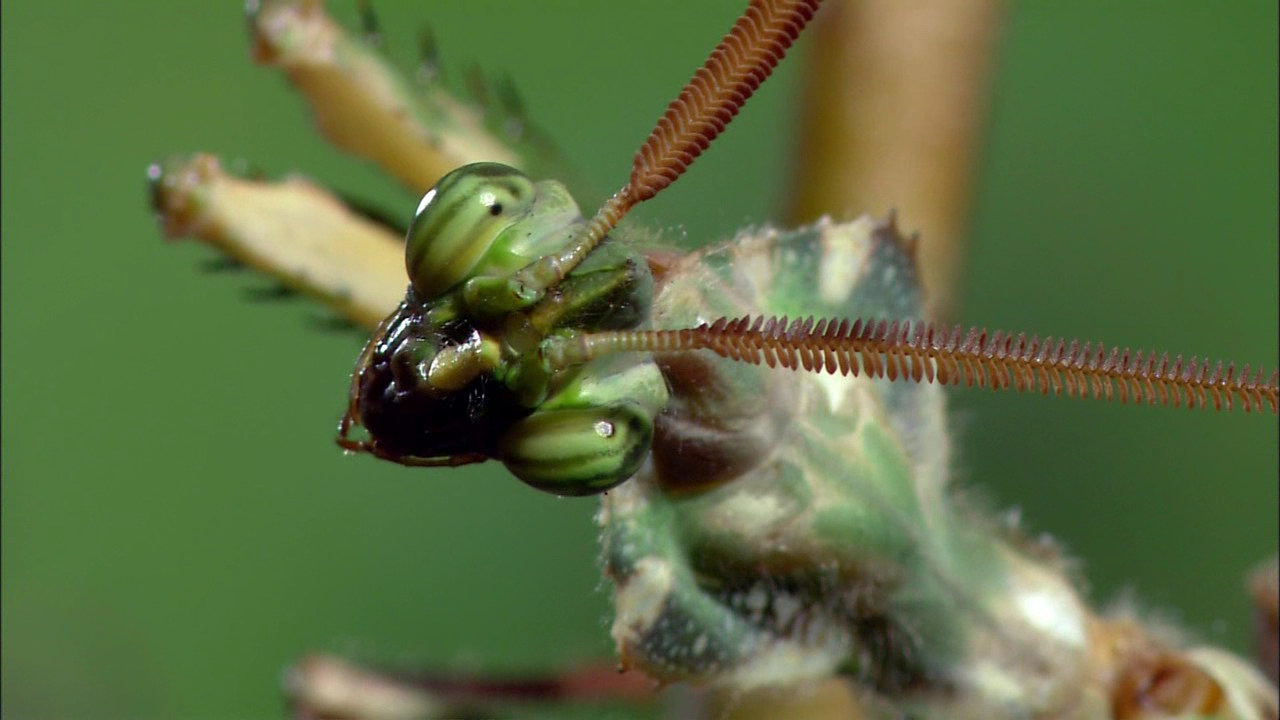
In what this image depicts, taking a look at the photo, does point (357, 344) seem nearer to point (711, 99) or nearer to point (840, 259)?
point (840, 259)

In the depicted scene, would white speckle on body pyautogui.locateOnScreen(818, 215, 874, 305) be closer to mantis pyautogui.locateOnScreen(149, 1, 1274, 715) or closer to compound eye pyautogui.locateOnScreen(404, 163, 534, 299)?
mantis pyautogui.locateOnScreen(149, 1, 1274, 715)

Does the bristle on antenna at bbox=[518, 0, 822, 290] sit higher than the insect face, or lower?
higher

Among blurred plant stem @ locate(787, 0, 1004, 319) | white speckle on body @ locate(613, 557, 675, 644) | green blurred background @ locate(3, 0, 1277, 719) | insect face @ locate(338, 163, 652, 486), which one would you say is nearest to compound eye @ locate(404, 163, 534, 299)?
insect face @ locate(338, 163, 652, 486)

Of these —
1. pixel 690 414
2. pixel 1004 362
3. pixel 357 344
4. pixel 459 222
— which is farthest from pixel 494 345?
pixel 357 344

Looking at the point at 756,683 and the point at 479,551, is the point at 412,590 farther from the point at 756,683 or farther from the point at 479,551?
the point at 756,683

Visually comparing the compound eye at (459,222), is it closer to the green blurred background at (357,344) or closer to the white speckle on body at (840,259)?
the white speckle on body at (840,259)

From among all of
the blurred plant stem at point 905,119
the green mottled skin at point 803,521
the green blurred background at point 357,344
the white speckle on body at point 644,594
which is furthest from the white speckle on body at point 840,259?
the green blurred background at point 357,344

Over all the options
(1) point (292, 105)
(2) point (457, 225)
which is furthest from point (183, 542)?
(2) point (457, 225)
